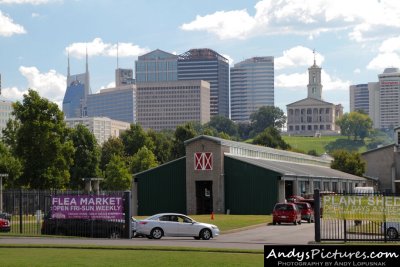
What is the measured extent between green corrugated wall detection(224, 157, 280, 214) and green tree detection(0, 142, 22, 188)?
19587mm

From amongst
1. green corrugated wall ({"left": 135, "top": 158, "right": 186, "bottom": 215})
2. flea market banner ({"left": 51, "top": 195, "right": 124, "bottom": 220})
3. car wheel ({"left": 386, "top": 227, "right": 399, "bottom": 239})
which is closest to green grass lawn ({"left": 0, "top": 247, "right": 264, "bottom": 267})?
car wheel ({"left": 386, "top": 227, "right": 399, "bottom": 239})

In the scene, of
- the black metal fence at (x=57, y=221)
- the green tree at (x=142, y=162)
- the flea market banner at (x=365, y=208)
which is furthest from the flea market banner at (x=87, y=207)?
the green tree at (x=142, y=162)

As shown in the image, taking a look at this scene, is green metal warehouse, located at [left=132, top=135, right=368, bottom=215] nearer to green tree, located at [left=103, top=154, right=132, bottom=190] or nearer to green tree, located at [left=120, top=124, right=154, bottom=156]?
green tree, located at [left=103, top=154, right=132, bottom=190]

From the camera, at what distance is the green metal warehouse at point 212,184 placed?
75.3 meters

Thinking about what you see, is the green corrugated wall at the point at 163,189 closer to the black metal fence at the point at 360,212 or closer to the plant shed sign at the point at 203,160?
the plant shed sign at the point at 203,160

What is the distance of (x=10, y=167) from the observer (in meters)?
78.8

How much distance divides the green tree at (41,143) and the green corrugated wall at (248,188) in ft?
51.5

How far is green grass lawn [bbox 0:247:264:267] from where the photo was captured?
86.6 feet

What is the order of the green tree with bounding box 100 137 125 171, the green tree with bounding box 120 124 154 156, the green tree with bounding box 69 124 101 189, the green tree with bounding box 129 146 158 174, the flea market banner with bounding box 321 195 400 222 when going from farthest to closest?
the green tree with bounding box 100 137 125 171 < the green tree with bounding box 120 124 154 156 < the green tree with bounding box 129 146 158 174 < the green tree with bounding box 69 124 101 189 < the flea market banner with bounding box 321 195 400 222

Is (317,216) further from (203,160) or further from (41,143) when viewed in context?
(203,160)

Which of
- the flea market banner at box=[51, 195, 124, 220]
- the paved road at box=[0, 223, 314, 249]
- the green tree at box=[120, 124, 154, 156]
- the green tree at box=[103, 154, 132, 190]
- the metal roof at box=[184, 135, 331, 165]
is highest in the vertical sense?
the green tree at box=[120, 124, 154, 156]

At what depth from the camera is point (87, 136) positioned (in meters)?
103

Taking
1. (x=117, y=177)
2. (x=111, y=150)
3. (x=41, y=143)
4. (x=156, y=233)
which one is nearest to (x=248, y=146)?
(x=117, y=177)

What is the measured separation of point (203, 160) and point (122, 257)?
163 ft
